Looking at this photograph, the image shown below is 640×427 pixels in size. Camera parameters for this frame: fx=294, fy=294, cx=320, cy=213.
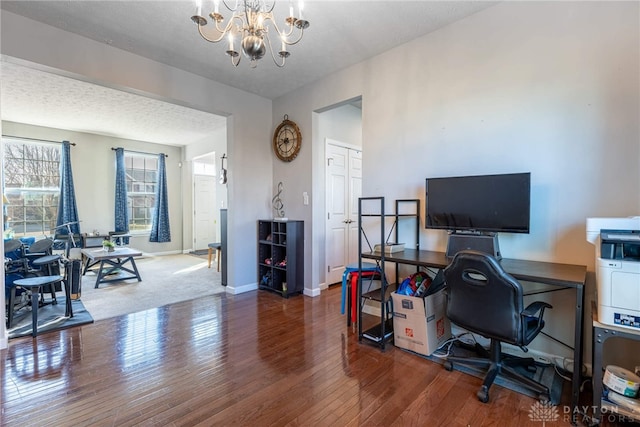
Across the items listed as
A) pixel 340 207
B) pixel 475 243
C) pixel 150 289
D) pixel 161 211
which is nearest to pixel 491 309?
pixel 475 243

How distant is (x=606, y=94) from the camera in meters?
1.98

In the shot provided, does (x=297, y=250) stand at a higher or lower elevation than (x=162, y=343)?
higher

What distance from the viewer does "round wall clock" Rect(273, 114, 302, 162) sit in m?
4.12

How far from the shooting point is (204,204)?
26.5 ft


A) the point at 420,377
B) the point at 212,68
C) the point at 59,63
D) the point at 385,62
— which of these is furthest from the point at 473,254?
the point at 59,63

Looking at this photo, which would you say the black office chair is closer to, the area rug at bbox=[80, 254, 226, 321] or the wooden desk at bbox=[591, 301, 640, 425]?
the wooden desk at bbox=[591, 301, 640, 425]

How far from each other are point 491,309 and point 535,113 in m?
1.52

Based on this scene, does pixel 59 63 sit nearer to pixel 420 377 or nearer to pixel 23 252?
pixel 23 252

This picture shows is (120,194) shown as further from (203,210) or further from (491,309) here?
(491,309)

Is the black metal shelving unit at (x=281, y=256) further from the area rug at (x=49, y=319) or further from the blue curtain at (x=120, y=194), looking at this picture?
the blue curtain at (x=120, y=194)

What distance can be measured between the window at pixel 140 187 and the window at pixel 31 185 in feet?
4.35

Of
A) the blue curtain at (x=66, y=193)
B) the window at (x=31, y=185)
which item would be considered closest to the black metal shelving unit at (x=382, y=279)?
the blue curtain at (x=66, y=193)

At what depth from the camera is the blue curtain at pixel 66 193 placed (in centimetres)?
598

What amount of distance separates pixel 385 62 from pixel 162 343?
3494 millimetres
